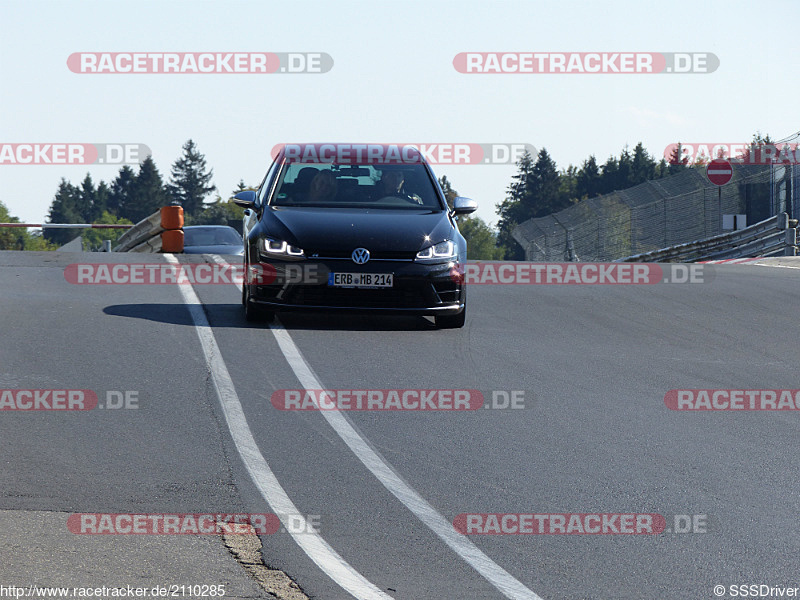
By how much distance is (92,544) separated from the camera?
16.7ft

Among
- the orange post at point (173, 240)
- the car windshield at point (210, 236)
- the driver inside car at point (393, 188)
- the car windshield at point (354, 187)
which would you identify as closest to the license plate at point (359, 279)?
the car windshield at point (354, 187)

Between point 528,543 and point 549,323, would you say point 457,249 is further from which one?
point 528,543

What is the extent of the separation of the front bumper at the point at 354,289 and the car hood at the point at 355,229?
159 mm

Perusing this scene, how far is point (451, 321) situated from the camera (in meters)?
11.2

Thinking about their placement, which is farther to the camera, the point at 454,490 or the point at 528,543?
the point at 454,490

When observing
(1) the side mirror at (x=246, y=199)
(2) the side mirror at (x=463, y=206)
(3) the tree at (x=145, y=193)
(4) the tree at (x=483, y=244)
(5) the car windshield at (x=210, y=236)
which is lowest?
(4) the tree at (x=483, y=244)

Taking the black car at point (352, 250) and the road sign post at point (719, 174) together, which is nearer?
the black car at point (352, 250)

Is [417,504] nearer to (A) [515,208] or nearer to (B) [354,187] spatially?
(B) [354,187]

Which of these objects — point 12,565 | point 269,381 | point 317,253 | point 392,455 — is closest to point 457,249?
point 317,253

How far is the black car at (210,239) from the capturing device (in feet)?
73.2

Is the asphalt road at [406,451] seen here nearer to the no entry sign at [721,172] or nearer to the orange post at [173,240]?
the orange post at [173,240]

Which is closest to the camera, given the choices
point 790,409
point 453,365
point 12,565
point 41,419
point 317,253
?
point 12,565

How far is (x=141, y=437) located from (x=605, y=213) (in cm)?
2875

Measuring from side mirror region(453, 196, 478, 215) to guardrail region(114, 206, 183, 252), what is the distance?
9.56m
